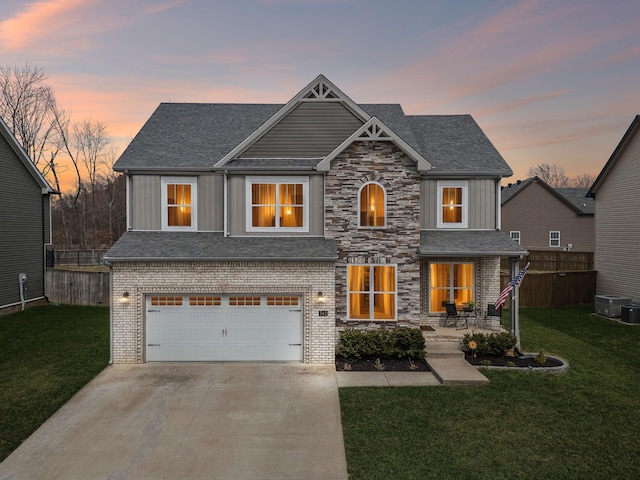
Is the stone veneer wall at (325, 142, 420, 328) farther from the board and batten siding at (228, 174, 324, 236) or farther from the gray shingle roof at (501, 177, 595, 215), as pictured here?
the gray shingle roof at (501, 177, 595, 215)

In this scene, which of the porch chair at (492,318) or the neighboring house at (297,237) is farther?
the porch chair at (492,318)

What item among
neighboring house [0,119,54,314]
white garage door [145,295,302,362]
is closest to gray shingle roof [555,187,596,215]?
white garage door [145,295,302,362]

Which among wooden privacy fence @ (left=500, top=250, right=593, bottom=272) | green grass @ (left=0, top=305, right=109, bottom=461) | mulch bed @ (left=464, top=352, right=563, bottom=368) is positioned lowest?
green grass @ (left=0, top=305, right=109, bottom=461)

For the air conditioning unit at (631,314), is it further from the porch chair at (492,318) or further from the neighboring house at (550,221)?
the neighboring house at (550,221)

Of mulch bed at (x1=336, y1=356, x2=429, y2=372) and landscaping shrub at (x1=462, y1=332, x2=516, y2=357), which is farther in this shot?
landscaping shrub at (x1=462, y1=332, x2=516, y2=357)

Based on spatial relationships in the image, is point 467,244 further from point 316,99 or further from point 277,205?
point 316,99

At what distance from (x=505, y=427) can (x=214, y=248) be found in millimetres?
9838

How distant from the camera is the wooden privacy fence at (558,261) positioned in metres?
27.8

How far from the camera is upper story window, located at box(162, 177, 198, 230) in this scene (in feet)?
44.5

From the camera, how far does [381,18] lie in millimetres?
19797

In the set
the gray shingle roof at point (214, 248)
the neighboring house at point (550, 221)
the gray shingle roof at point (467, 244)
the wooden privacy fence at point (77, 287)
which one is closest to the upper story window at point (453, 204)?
the gray shingle roof at point (467, 244)

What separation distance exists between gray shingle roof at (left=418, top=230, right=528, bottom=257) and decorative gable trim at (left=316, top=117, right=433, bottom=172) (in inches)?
107

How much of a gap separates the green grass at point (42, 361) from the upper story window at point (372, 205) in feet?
33.8

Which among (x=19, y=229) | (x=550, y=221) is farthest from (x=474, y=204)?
(x=550, y=221)
